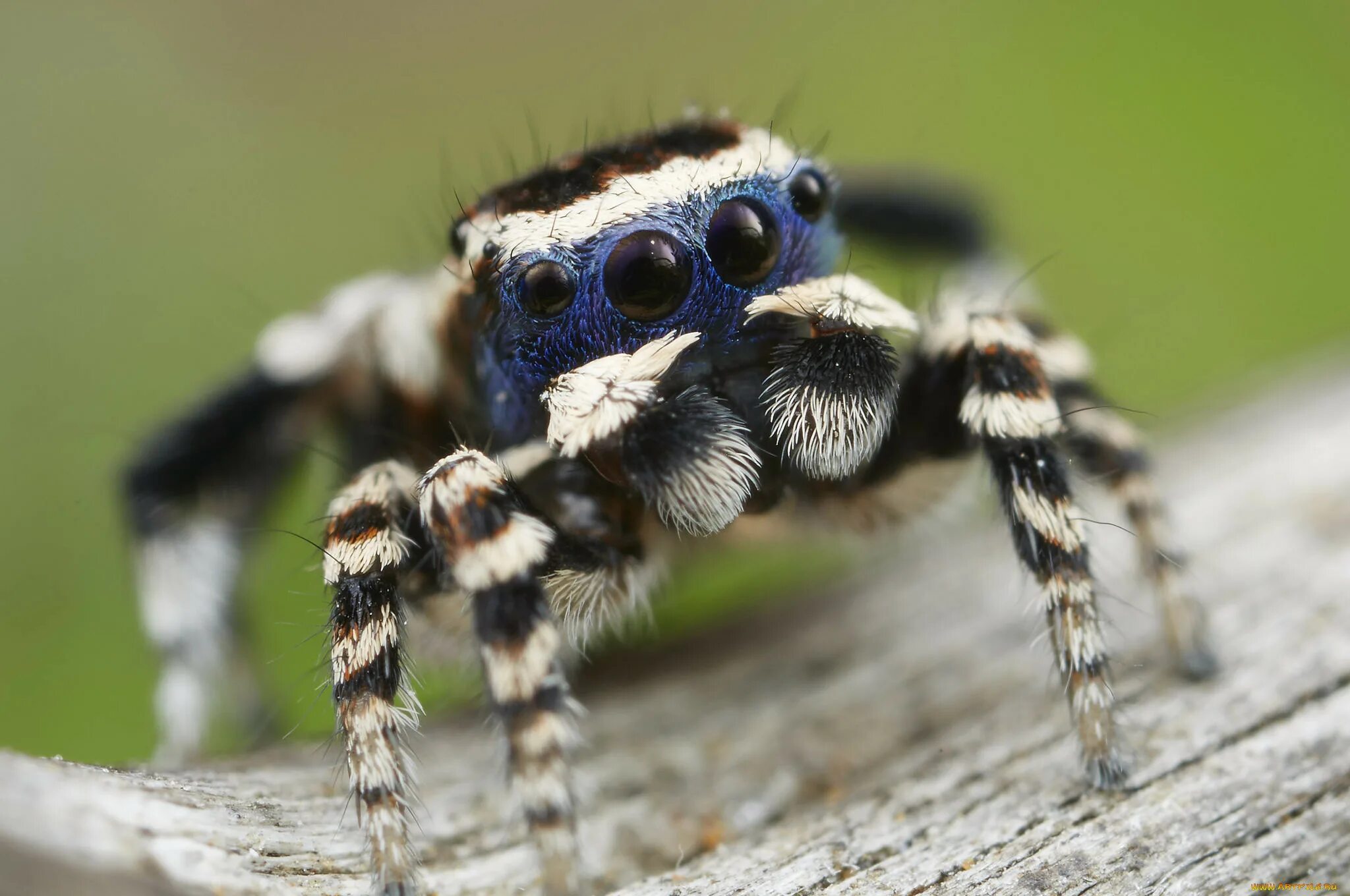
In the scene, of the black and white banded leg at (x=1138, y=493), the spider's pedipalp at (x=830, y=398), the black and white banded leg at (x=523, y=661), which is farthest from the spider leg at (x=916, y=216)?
the black and white banded leg at (x=523, y=661)

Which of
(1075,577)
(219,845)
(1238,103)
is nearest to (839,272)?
(1075,577)

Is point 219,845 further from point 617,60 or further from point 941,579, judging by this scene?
point 617,60

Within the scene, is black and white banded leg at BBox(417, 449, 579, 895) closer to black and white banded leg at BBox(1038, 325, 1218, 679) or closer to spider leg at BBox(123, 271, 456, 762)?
spider leg at BBox(123, 271, 456, 762)

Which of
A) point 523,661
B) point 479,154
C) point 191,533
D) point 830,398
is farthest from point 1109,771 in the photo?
point 479,154

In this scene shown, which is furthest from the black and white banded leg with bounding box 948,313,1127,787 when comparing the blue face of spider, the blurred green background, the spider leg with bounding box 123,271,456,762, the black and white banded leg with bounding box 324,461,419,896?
the blurred green background

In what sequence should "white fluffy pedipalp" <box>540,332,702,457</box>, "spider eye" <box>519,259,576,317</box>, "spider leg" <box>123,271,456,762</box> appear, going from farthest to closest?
"spider leg" <box>123,271,456,762</box> < "spider eye" <box>519,259,576,317</box> < "white fluffy pedipalp" <box>540,332,702,457</box>
